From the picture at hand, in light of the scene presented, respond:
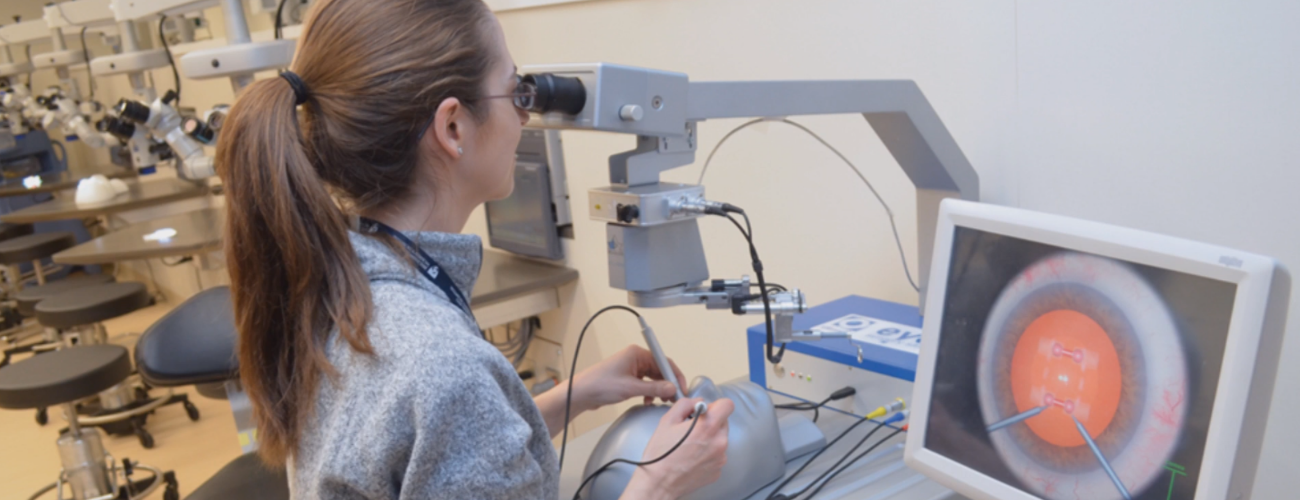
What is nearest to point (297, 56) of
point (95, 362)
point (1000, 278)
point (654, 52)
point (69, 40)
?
point (1000, 278)

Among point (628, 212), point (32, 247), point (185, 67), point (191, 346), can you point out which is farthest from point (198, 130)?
point (32, 247)

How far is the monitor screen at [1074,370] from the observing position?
715 millimetres

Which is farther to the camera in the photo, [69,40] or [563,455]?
[69,40]

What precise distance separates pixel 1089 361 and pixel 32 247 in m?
4.55

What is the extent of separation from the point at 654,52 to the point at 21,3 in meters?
5.54

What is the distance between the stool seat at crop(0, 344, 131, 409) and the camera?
7.77 ft

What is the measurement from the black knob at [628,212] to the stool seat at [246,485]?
0.95 m

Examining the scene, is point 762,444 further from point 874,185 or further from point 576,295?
point 576,295

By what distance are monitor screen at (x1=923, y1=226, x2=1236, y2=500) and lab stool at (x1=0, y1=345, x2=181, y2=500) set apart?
2.37 m

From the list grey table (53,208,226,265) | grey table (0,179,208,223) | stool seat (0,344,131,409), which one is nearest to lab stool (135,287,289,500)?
grey table (53,208,226,265)

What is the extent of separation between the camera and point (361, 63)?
837mm

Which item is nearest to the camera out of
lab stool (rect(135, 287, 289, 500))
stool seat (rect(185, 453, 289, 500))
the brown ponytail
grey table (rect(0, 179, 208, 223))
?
the brown ponytail

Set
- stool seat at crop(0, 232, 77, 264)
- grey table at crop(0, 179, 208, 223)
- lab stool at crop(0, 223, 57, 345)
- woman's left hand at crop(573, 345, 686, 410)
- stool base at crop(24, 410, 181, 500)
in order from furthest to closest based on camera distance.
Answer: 1. lab stool at crop(0, 223, 57, 345)
2. stool seat at crop(0, 232, 77, 264)
3. grey table at crop(0, 179, 208, 223)
4. stool base at crop(24, 410, 181, 500)
5. woman's left hand at crop(573, 345, 686, 410)

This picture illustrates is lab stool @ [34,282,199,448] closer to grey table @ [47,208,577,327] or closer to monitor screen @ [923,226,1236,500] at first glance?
grey table @ [47,208,577,327]
